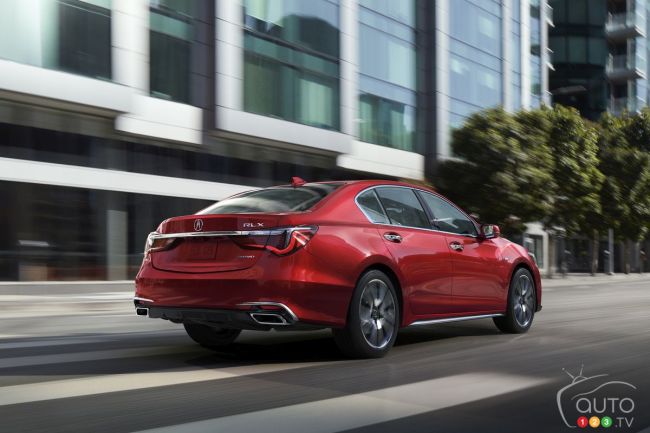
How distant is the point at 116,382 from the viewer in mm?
4832

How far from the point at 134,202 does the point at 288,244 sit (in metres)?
16.2

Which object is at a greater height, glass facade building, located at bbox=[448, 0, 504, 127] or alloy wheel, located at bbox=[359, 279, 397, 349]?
glass facade building, located at bbox=[448, 0, 504, 127]

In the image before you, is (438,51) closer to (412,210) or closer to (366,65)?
(366,65)

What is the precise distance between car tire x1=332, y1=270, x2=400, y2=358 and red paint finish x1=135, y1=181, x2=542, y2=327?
0.30 ft

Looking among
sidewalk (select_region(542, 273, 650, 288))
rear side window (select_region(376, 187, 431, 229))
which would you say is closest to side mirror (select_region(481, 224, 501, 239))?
rear side window (select_region(376, 187, 431, 229))

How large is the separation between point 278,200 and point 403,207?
1.28 metres

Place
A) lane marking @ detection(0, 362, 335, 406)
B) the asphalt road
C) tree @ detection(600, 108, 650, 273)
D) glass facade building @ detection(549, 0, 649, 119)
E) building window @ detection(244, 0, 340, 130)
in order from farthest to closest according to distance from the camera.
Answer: glass facade building @ detection(549, 0, 649, 119)
tree @ detection(600, 108, 650, 273)
building window @ detection(244, 0, 340, 130)
lane marking @ detection(0, 362, 335, 406)
the asphalt road

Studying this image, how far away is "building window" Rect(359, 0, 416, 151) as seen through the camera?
92.1ft

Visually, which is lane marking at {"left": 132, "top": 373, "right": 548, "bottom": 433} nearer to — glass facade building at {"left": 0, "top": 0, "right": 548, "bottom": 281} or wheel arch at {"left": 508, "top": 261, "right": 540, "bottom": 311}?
wheel arch at {"left": 508, "top": 261, "right": 540, "bottom": 311}

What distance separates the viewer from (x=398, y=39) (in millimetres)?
30500

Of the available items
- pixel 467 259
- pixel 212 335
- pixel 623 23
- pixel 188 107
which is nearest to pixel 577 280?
pixel 188 107

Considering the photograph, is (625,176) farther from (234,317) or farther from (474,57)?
(234,317)

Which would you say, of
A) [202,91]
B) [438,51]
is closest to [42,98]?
[202,91]

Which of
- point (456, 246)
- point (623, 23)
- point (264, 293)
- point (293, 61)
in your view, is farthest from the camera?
point (623, 23)
